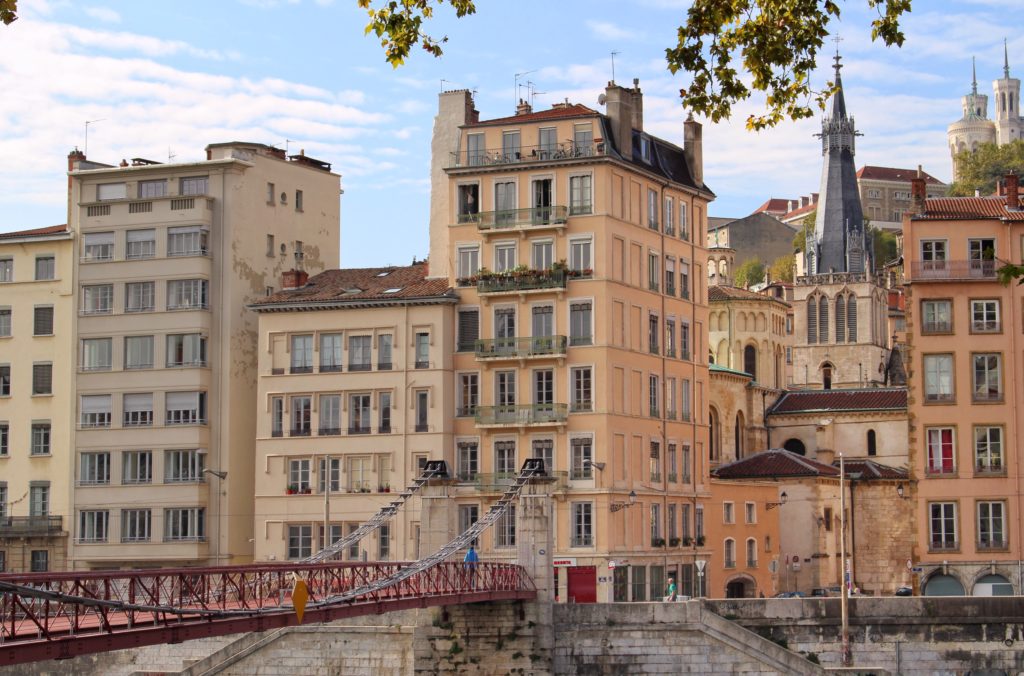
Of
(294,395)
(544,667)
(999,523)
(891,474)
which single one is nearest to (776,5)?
(544,667)

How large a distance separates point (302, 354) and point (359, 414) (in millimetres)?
3327

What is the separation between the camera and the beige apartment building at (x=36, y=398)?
75.9 m

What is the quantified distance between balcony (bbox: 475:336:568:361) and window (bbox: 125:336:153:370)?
1327 centimetres

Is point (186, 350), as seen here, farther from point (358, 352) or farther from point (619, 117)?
point (619, 117)

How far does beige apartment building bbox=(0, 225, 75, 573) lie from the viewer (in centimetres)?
7594

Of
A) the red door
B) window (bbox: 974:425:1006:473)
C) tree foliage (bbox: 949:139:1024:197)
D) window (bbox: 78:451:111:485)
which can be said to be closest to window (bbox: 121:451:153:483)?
window (bbox: 78:451:111:485)

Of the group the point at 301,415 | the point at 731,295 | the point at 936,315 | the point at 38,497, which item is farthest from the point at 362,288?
the point at 731,295

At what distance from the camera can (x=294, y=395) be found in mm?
73438

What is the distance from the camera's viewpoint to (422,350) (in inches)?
2837

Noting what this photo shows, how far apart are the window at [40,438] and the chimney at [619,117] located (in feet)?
81.8

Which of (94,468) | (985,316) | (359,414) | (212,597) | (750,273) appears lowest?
(212,597)

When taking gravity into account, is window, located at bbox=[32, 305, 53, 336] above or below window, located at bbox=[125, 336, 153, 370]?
above

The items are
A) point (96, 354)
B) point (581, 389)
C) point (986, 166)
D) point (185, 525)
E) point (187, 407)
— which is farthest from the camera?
point (986, 166)

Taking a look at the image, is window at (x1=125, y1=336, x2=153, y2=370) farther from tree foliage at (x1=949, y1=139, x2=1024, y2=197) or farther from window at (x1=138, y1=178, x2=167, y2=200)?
tree foliage at (x1=949, y1=139, x2=1024, y2=197)
